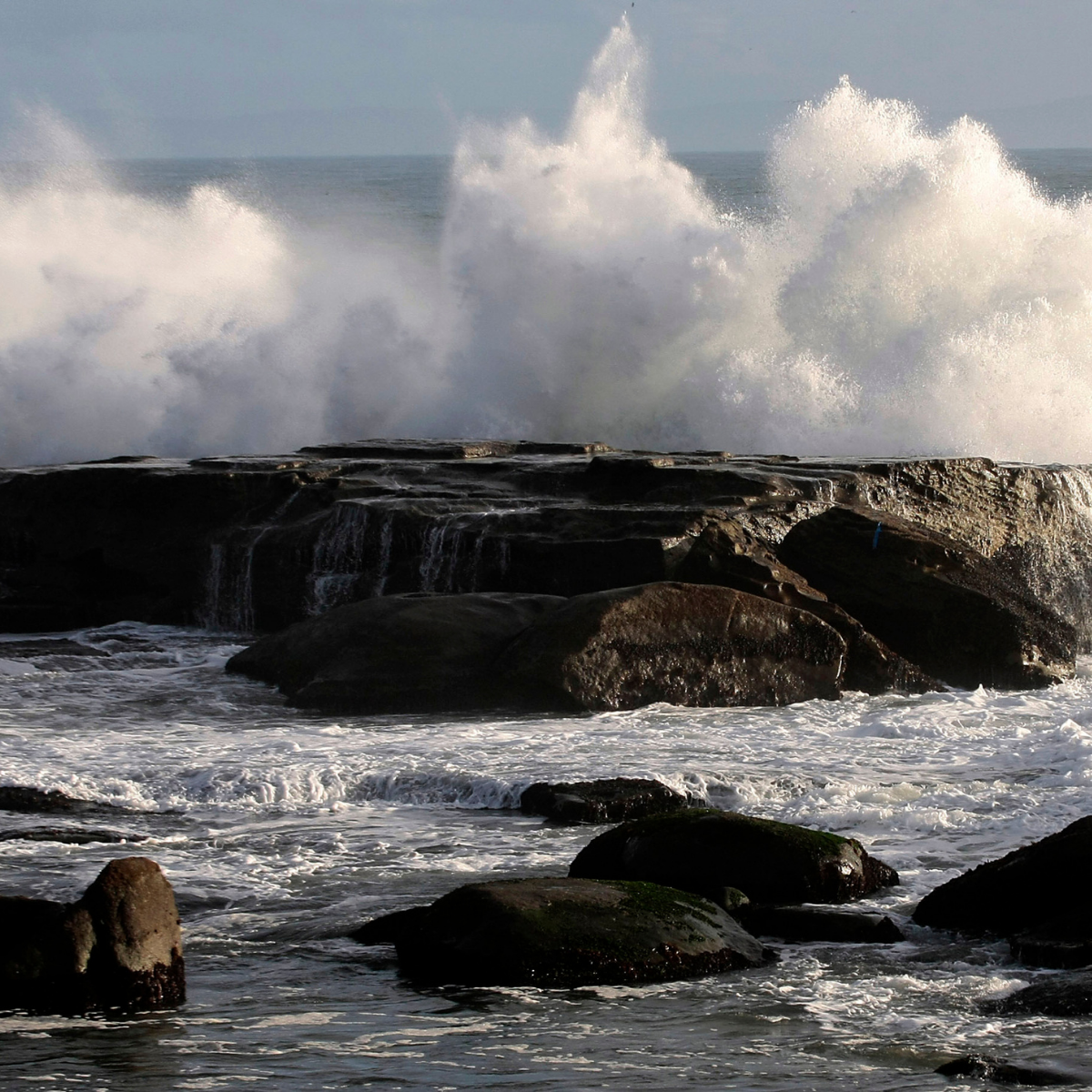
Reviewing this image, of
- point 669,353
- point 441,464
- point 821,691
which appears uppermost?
point 669,353

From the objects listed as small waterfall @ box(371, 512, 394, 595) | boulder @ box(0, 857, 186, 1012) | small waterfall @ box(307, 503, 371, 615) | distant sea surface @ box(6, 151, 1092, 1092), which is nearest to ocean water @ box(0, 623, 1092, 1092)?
distant sea surface @ box(6, 151, 1092, 1092)

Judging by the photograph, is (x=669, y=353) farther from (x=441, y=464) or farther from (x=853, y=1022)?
(x=853, y=1022)

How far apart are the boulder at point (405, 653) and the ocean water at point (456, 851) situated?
0.24m

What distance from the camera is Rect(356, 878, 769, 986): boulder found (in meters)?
4.82

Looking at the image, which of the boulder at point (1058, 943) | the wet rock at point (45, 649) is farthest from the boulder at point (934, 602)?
the boulder at point (1058, 943)

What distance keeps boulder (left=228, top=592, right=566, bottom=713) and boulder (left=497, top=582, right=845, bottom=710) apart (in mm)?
222

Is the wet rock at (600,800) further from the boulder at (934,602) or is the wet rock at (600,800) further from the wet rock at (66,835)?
the boulder at (934,602)

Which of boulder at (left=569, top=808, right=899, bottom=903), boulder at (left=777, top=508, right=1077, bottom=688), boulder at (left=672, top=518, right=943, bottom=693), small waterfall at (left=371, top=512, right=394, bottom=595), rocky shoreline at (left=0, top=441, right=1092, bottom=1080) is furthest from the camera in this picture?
small waterfall at (left=371, top=512, right=394, bottom=595)

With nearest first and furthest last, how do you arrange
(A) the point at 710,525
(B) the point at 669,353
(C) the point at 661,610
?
(C) the point at 661,610
(A) the point at 710,525
(B) the point at 669,353

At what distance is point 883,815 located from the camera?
23.0 feet

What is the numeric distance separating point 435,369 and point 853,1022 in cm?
1638

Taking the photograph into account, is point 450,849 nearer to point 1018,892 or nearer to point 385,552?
point 1018,892

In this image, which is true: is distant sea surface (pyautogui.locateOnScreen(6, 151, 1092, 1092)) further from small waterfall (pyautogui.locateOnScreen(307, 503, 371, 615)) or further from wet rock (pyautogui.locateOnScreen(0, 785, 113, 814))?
small waterfall (pyautogui.locateOnScreen(307, 503, 371, 615))

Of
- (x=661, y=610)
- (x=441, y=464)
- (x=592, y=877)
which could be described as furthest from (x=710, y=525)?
(x=592, y=877)
